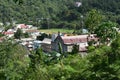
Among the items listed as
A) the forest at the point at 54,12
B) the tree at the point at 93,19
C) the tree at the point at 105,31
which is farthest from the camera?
Answer: the forest at the point at 54,12

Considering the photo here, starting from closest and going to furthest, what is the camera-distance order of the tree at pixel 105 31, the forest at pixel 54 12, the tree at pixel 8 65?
the tree at pixel 8 65
the tree at pixel 105 31
the forest at pixel 54 12

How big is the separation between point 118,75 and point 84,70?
0.59 m

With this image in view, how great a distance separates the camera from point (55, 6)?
8381 centimetres

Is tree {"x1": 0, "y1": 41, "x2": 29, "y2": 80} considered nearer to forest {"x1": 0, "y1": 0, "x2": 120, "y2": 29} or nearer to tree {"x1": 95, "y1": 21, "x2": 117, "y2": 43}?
tree {"x1": 95, "y1": 21, "x2": 117, "y2": 43}

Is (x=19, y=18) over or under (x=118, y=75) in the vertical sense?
under

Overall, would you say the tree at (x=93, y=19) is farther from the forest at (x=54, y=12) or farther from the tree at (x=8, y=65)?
the forest at (x=54, y=12)

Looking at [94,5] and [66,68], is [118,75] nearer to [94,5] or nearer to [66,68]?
[66,68]

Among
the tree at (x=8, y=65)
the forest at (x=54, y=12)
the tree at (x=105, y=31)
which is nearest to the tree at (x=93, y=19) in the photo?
the tree at (x=105, y=31)

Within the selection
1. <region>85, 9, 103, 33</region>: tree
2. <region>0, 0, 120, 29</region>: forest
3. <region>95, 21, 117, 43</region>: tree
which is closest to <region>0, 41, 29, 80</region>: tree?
<region>95, 21, 117, 43</region>: tree

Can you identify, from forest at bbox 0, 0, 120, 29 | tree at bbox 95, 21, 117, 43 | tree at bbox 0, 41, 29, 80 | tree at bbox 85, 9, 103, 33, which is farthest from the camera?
forest at bbox 0, 0, 120, 29

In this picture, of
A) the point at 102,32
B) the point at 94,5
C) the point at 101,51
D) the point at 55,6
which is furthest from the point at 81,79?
the point at 55,6

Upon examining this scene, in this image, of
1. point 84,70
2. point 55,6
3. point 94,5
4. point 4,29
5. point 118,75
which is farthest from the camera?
point 55,6

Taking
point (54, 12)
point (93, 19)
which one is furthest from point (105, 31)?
point (54, 12)

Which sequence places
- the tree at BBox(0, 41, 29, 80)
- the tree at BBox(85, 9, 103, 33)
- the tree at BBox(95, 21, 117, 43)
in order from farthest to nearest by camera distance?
the tree at BBox(85, 9, 103, 33) → the tree at BBox(95, 21, 117, 43) → the tree at BBox(0, 41, 29, 80)
